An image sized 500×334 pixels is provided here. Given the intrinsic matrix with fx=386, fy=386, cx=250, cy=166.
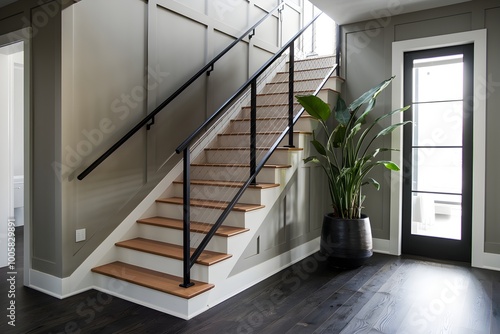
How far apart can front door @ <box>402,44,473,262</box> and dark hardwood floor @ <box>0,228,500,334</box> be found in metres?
0.56

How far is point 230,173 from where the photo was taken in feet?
12.2

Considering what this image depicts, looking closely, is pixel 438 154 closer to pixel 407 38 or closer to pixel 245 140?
pixel 407 38

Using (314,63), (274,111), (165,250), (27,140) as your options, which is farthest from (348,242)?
(27,140)

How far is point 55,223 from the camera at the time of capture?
293 cm

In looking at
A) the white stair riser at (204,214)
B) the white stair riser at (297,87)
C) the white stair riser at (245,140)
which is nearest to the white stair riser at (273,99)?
the white stair riser at (297,87)

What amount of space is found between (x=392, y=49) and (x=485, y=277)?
2398 millimetres

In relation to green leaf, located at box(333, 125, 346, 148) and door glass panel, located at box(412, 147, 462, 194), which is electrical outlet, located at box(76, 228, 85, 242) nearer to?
green leaf, located at box(333, 125, 346, 148)

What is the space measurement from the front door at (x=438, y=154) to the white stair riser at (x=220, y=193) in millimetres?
1797

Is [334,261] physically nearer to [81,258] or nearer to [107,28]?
[81,258]

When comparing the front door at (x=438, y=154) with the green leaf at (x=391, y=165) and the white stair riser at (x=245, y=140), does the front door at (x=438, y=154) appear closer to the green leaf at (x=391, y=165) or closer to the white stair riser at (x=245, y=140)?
the green leaf at (x=391, y=165)

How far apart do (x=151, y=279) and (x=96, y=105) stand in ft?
4.73

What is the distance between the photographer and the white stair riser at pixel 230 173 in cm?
349

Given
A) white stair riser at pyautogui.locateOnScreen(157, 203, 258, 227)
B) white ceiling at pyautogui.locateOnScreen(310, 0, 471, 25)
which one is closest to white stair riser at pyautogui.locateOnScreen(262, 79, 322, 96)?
white ceiling at pyautogui.locateOnScreen(310, 0, 471, 25)

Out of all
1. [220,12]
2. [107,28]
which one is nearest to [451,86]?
[220,12]
